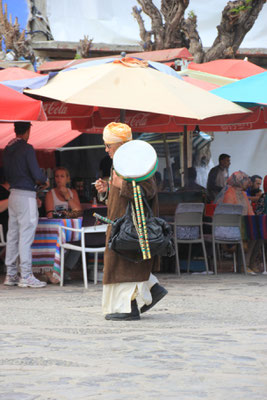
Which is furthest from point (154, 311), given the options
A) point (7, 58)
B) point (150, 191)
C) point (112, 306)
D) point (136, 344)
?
point (7, 58)

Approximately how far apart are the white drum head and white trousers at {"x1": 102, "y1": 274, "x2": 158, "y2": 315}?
3.21ft

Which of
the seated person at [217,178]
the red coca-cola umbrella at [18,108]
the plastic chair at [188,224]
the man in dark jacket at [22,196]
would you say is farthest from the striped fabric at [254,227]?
the red coca-cola umbrella at [18,108]

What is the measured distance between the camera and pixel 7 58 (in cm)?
1830

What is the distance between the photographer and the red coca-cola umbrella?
9359mm

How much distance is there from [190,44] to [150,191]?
10.7m

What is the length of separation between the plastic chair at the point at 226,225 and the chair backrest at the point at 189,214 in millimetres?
244

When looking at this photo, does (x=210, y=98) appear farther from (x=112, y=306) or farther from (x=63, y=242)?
(x=112, y=306)

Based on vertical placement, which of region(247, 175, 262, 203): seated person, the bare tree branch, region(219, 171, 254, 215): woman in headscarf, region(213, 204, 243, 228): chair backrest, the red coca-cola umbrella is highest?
the bare tree branch

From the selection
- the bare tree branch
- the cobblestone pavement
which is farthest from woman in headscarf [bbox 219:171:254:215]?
the bare tree branch

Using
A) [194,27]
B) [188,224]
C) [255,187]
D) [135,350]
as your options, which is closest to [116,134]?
[135,350]

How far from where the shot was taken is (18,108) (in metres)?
9.45

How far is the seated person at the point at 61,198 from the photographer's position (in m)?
11.2

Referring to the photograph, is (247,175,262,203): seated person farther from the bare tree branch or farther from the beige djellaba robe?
the beige djellaba robe

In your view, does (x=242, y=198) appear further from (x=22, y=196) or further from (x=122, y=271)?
(x=122, y=271)
